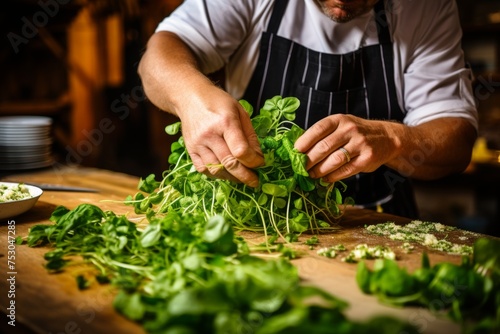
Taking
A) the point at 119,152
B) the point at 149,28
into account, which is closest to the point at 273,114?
the point at 149,28

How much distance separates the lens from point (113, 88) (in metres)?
5.52

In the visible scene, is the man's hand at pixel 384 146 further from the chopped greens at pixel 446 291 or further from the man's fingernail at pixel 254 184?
the chopped greens at pixel 446 291

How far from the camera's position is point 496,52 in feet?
15.9

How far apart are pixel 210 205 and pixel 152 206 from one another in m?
0.31

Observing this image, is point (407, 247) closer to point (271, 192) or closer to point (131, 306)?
point (271, 192)

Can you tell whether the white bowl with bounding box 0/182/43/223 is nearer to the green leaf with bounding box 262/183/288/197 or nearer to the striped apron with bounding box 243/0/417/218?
the green leaf with bounding box 262/183/288/197

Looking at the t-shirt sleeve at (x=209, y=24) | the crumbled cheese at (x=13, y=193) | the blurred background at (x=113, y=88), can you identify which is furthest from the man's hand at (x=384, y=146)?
the blurred background at (x=113, y=88)

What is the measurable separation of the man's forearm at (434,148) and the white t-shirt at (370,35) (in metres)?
0.10

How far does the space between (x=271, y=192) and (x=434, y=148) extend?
835mm

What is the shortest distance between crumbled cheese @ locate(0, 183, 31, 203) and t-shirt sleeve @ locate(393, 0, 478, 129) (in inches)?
62.6

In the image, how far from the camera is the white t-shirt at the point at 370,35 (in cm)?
217

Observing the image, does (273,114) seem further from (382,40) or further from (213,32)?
(382,40)

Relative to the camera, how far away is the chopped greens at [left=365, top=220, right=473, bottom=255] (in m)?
1.41

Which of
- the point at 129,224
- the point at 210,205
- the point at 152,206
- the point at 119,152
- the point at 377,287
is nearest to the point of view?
the point at 377,287
